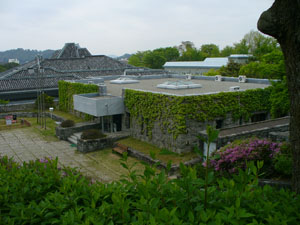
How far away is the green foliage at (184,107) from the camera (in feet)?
48.1

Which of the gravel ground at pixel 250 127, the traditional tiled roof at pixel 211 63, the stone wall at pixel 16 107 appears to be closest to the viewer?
the gravel ground at pixel 250 127

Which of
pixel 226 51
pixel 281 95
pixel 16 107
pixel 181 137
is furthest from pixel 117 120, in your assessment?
pixel 226 51

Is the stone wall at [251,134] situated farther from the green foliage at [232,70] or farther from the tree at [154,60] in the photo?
the tree at [154,60]

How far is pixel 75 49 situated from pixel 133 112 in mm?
36403

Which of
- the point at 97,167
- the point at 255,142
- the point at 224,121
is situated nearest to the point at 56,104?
the point at 97,167

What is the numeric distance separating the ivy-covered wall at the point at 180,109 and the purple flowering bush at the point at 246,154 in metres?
3.73

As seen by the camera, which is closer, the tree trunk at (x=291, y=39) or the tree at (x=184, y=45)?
the tree trunk at (x=291, y=39)

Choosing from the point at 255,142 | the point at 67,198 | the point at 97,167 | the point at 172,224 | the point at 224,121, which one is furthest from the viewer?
the point at 224,121

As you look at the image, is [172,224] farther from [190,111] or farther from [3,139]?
[3,139]

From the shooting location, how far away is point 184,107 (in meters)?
14.5

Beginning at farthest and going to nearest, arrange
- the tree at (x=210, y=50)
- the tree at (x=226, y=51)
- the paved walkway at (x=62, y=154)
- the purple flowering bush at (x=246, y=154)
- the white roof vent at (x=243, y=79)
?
the tree at (x=210, y=50) < the tree at (x=226, y=51) < the white roof vent at (x=243, y=79) < the paved walkway at (x=62, y=154) < the purple flowering bush at (x=246, y=154)

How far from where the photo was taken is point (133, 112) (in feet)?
59.2

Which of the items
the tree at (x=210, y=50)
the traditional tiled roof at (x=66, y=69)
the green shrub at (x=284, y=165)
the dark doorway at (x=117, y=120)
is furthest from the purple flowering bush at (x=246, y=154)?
the tree at (x=210, y=50)

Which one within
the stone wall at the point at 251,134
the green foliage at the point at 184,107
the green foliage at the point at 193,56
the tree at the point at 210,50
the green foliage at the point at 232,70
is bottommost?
the stone wall at the point at 251,134
